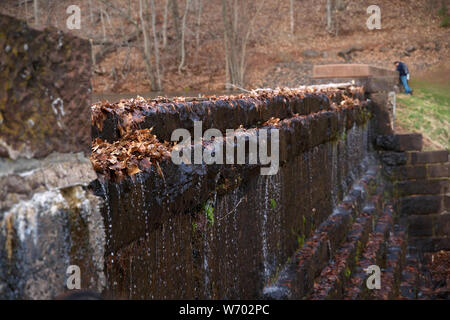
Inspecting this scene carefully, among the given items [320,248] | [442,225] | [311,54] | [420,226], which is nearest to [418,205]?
[420,226]

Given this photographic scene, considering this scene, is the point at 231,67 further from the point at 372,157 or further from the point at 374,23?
the point at 372,157

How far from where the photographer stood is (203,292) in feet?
11.7

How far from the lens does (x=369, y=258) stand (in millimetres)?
6797

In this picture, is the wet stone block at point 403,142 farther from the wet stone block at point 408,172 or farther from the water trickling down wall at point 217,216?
the water trickling down wall at point 217,216

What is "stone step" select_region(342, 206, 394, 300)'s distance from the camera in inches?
229

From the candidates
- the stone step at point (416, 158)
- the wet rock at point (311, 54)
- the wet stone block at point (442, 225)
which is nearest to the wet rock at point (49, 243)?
the wet stone block at point (442, 225)

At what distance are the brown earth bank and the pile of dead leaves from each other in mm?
21966

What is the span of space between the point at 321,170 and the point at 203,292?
3.69m

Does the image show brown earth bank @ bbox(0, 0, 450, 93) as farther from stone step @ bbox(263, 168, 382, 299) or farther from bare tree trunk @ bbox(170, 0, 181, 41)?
stone step @ bbox(263, 168, 382, 299)

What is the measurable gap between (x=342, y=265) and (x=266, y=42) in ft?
90.7

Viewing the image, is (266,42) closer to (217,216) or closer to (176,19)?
(176,19)

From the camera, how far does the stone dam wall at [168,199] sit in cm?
175

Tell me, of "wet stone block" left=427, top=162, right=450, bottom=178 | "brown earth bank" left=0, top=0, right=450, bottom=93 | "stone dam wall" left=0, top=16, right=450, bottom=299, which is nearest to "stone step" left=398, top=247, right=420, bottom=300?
"stone dam wall" left=0, top=16, right=450, bottom=299

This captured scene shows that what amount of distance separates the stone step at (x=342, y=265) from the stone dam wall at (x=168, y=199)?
0.03 meters
